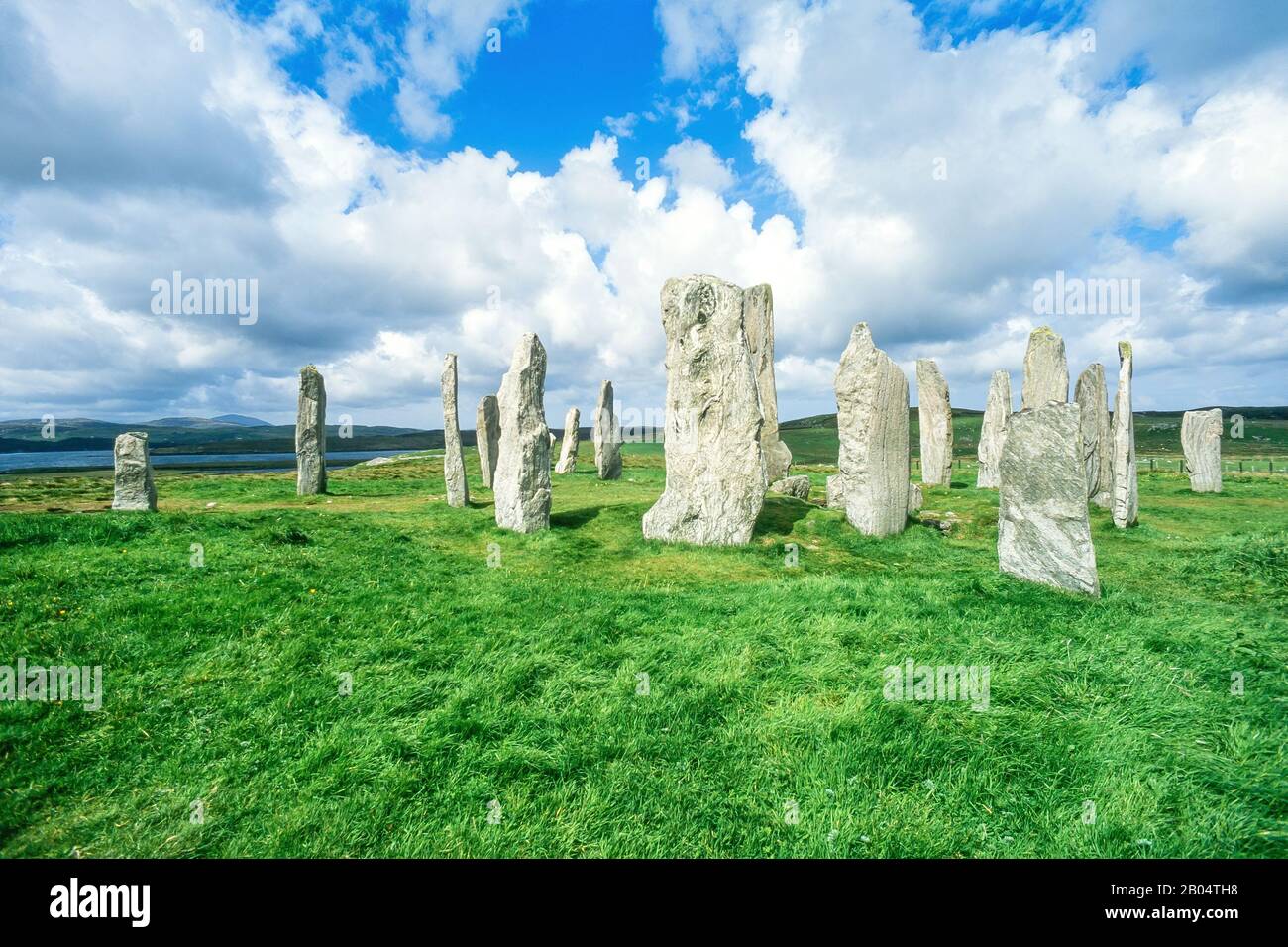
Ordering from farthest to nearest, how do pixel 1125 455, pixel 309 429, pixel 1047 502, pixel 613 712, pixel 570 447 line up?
1. pixel 570 447
2. pixel 309 429
3. pixel 1125 455
4. pixel 1047 502
5. pixel 613 712

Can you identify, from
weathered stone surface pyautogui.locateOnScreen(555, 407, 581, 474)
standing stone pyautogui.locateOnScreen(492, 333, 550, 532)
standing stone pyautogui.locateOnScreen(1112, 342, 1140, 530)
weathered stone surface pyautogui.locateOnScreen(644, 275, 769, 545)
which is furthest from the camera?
weathered stone surface pyautogui.locateOnScreen(555, 407, 581, 474)

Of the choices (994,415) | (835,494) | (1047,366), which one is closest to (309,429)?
(835,494)

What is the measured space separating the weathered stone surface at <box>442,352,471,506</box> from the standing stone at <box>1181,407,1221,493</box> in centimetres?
2516

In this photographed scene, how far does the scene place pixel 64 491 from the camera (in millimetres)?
19984

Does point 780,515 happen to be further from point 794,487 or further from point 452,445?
point 452,445

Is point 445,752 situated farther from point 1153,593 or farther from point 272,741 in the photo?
point 1153,593

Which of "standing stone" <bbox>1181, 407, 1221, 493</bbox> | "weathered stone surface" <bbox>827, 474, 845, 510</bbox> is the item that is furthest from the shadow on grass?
"standing stone" <bbox>1181, 407, 1221, 493</bbox>

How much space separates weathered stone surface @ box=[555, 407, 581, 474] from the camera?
2833 cm

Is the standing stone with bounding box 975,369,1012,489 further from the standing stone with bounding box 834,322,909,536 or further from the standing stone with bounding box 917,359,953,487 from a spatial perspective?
the standing stone with bounding box 834,322,909,536

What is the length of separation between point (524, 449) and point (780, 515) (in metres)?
6.19

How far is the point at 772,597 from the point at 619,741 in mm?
3892

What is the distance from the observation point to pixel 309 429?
18.9 metres

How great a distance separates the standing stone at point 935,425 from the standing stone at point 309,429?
21956 mm

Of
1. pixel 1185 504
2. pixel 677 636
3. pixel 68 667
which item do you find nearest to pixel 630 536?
pixel 677 636
